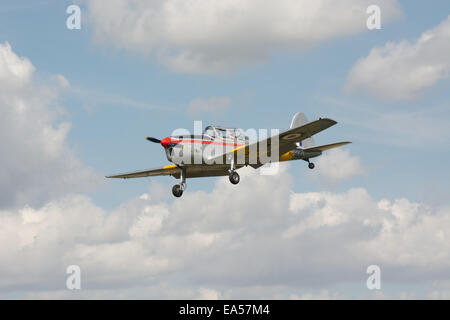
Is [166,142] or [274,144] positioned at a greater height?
[166,142]

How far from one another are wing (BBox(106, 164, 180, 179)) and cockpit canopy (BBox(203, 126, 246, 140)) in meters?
3.76

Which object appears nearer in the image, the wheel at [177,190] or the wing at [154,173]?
the wheel at [177,190]

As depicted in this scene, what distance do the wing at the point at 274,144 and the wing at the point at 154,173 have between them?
3893 millimetres

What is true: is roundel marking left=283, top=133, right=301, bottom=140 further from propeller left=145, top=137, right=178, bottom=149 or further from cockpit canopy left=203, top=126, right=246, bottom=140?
propeller left=145, top=137, right=178, bottom=149

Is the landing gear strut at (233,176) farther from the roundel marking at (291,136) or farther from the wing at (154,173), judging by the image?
the wing at (154,173)

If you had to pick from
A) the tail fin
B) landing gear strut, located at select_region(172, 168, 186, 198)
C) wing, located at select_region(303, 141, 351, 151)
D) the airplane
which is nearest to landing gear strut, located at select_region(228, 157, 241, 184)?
the airplane

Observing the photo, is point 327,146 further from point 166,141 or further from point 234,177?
point 166,141

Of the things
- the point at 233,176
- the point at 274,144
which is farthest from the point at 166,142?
the point at 274,144

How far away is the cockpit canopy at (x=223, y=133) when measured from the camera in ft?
105

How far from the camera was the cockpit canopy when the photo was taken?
32.0 metres

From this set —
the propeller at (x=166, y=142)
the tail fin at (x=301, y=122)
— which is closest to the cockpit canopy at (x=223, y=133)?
the propeller at (x=166, y=142)

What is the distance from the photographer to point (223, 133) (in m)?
32.3

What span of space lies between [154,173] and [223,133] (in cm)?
609
